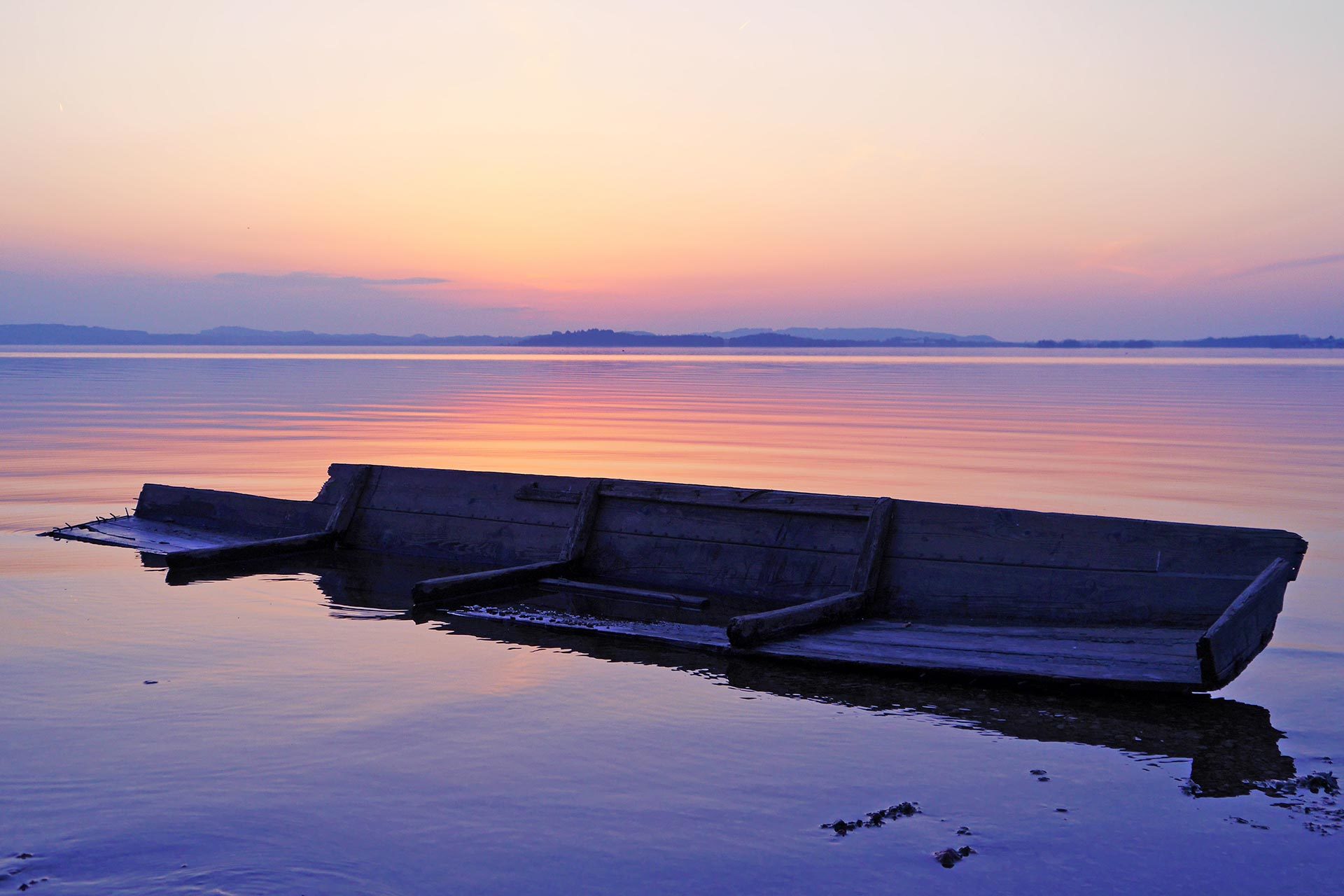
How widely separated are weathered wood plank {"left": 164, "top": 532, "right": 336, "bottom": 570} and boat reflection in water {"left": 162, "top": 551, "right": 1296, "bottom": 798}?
350 cm

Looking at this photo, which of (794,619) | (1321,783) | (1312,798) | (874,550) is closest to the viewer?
(1312,798)

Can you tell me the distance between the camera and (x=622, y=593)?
397 inches

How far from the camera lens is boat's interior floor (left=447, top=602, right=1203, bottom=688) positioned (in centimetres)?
710

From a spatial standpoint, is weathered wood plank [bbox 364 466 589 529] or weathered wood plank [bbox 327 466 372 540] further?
weathered wood plank [bbox 327 466 372 540]

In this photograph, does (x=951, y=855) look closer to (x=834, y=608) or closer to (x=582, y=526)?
(x=834, y=608)

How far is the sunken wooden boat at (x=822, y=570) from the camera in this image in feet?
24.9

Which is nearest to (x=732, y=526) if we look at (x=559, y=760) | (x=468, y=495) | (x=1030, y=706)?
(x=468, y=495)

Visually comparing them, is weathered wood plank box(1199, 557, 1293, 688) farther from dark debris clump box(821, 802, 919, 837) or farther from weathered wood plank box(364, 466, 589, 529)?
weathered wood plank box(364, 466, 589, 529)

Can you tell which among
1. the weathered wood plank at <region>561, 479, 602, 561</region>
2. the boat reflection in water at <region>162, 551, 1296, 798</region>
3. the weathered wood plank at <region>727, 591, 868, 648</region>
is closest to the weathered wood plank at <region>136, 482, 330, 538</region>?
the weathered wood plank at <region>561, 479, 602, 561</region>

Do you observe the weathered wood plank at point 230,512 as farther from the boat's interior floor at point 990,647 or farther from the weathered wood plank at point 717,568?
the boat's interior floor at point 990,647

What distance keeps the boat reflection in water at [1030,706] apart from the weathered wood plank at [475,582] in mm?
402

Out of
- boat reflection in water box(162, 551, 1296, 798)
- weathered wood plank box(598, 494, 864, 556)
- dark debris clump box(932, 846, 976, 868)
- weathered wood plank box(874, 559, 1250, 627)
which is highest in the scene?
weathered wood plank box(598, 494, 864, 556)

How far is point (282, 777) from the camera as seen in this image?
18.4 ft

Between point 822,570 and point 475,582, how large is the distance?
317 centimetres
